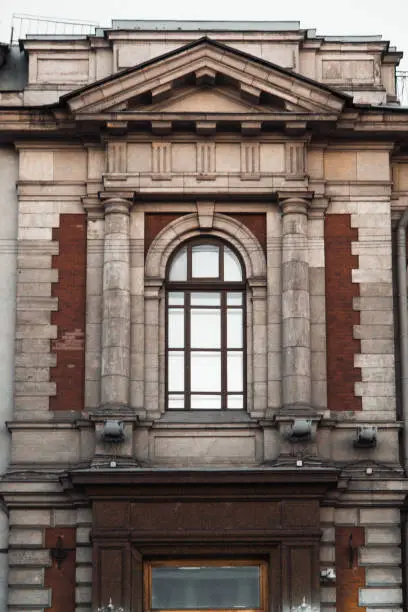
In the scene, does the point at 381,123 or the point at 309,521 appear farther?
the point at 381,123

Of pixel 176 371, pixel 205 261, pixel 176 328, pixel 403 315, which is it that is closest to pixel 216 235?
pixel 205 261

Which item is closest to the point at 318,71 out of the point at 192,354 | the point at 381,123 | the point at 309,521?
the point at 381,123

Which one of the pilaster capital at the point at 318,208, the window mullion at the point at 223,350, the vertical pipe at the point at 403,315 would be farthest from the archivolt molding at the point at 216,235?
the vertical pipe at the point at 403,315

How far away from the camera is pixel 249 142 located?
26.8 m

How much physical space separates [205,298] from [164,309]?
0.71 m

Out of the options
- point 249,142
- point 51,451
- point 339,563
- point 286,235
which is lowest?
point 339,563

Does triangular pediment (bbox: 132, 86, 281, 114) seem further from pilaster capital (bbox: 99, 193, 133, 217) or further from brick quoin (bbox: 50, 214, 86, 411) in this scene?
brick quoin (bbox: 50, 214, 86, 411)

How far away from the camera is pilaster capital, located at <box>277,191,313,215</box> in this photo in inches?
1038

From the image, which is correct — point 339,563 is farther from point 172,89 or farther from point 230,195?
point 172,89

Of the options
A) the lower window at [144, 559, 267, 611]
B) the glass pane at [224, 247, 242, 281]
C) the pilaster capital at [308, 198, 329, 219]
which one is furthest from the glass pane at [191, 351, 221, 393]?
the lower window at [144, 559, 267, 611]

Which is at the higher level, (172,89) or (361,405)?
(172,89)

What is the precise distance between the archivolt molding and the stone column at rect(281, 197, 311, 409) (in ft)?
1.64

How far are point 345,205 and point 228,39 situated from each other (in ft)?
11.3

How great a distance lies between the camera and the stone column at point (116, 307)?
25.5 meters
